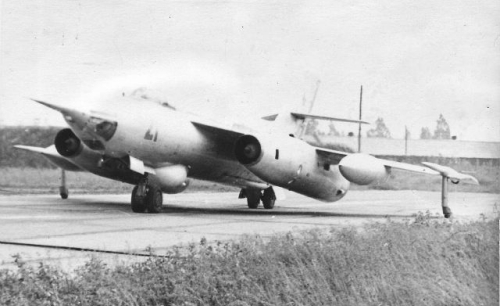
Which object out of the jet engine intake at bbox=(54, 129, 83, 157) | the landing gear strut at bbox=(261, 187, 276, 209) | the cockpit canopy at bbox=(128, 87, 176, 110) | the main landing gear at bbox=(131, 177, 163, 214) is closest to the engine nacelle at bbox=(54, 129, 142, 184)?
the jet engine intake at bbox=(54, 129, 83, 157)

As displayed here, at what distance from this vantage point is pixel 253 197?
18.8 m

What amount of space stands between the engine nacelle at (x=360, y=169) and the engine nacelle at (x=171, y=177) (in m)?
3.80

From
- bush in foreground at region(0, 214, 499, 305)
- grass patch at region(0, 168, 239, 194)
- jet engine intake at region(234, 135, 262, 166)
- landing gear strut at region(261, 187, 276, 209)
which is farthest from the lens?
grass patch at region(0, 168, 239, 194)

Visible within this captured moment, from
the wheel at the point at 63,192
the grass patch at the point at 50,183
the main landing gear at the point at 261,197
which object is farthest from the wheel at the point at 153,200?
the grass patch at the point at 50,183

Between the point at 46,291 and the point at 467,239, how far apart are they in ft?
18.4

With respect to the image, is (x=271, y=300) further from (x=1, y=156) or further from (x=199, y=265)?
(x=1, y=156)

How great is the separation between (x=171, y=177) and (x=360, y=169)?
4492 mm

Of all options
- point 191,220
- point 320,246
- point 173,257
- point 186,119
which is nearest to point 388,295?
point 320,246

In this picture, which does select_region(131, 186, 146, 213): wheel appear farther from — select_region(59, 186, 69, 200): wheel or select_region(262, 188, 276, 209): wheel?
select_region(59, 186, 69, 200): wheel

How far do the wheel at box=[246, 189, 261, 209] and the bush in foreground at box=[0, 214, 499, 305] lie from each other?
1114cm

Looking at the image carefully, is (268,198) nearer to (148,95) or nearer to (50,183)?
(148,95)

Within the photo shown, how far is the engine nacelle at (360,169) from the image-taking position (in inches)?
589


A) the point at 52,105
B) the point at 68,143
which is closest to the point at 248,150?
the point at 68,143

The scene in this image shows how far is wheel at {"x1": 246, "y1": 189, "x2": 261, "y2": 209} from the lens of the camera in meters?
18.7
